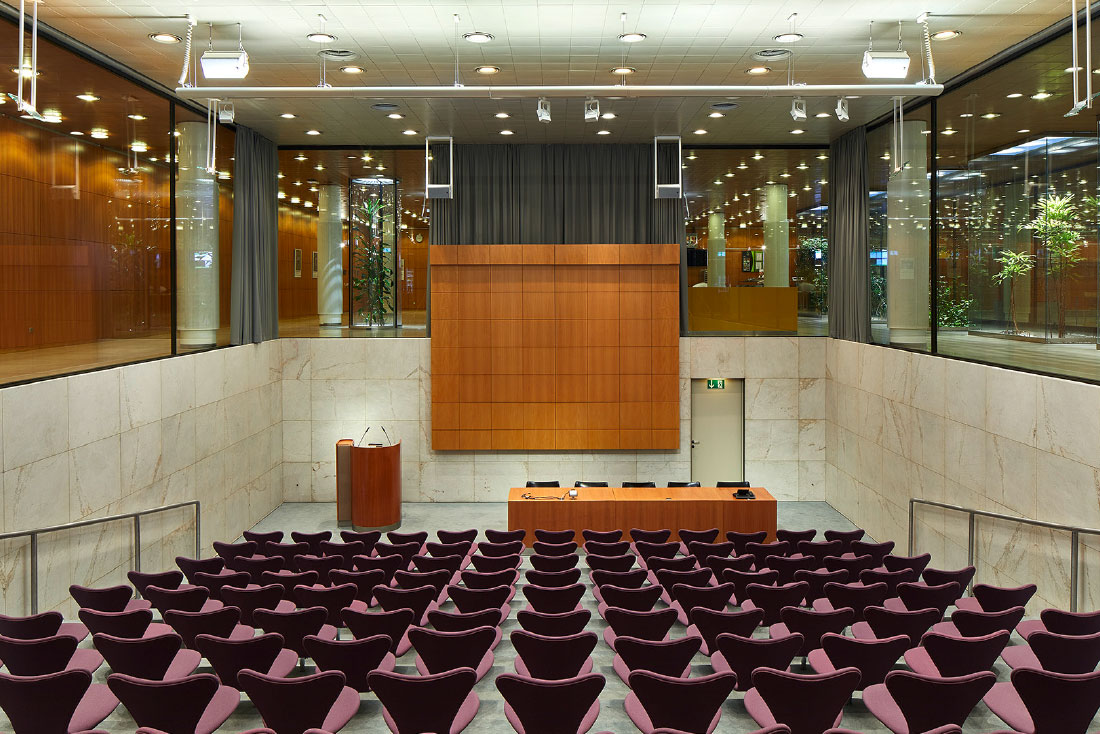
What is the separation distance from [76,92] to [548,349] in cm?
781

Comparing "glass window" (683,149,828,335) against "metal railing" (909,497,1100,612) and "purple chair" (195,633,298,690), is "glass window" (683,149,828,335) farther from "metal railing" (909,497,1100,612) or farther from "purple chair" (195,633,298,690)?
"purple chair" (195,633,298,690)

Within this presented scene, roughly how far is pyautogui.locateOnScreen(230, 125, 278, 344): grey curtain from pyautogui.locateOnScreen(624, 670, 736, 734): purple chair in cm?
1012

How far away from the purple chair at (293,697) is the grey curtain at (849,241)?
1085cm

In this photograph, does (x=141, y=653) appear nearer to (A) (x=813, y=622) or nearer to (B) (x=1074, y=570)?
(A) (x=813, y=622)

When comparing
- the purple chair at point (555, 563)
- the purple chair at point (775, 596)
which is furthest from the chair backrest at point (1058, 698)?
the purple chair at point (555, 563)

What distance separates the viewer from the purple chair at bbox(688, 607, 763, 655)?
21.0 ft

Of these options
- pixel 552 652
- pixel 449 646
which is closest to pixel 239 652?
pixel 449 646

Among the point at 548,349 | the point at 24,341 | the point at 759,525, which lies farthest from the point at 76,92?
the point at 759,525

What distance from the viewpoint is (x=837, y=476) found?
14.8m

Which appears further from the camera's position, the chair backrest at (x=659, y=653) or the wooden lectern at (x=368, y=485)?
the wooden lectern at (x=368, y=485)

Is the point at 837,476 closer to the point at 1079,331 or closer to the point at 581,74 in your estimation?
the point at 1079,331

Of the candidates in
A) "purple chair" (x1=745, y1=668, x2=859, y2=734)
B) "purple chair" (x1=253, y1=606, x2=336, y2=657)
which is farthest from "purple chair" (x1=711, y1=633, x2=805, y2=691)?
"purple chair" (x1=253, y1=606, x2=336, y2=657)

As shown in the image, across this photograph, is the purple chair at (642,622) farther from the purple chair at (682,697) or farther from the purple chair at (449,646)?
the purple chair at (682,697)

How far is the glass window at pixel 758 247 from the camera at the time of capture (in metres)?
15.5
